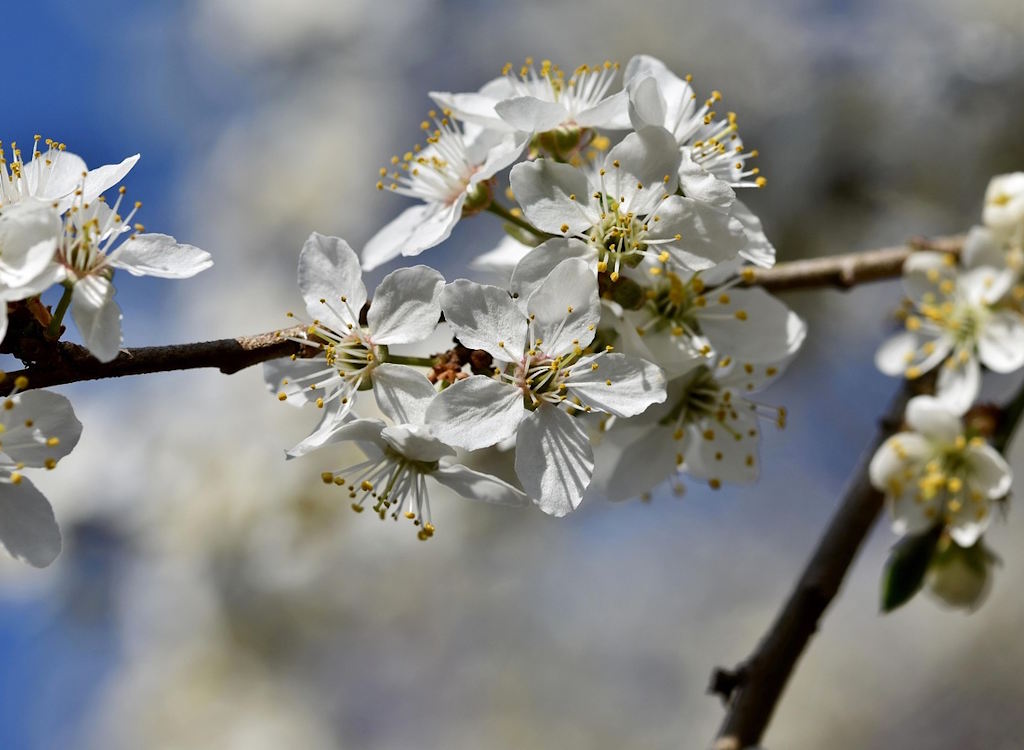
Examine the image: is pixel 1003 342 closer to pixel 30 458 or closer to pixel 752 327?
pixel 752 327

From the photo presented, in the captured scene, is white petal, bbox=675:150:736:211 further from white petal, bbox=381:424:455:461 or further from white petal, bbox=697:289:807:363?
white petal, bbox=381:424:455:461

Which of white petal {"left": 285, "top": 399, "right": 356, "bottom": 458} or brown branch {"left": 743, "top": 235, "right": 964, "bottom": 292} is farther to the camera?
brown branch {"left": 743, "top": 235, "right": 964, "bottom": 292}

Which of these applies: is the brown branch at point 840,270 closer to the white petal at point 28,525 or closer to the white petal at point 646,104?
the white petal at point 646,104

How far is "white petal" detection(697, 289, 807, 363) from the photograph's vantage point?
3.21ft

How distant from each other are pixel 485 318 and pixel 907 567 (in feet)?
2.29

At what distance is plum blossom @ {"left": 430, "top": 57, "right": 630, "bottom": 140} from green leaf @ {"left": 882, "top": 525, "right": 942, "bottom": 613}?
66cm

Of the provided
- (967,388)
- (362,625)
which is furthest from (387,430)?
(362,625)

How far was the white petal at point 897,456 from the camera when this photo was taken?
1.20m

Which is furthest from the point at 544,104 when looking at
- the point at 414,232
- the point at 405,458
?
the point at 405,458

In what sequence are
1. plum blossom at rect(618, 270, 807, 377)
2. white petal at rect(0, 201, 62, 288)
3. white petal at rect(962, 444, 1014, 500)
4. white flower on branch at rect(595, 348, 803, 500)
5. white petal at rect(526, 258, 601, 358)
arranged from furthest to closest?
white petal at rect(962, 444, 1014, 500), white flower on branch at rect(595, 348, 803, 500), plum blossom at rect(618, 270, 807, 377), white petal at rect(526, 258, 601, 358), white petal at rect(0, 201, 62, 288)

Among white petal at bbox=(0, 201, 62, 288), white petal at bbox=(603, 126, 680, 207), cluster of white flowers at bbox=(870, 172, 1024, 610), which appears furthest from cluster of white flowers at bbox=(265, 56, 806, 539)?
cluster of white flowers at bbox=(870, 172, 1024, 610)

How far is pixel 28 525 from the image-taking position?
2.64 ft

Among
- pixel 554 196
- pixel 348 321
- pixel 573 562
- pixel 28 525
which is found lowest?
pixel 573 562

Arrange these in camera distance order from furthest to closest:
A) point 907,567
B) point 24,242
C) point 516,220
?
point 907,567
point 516,220
point 24,242
